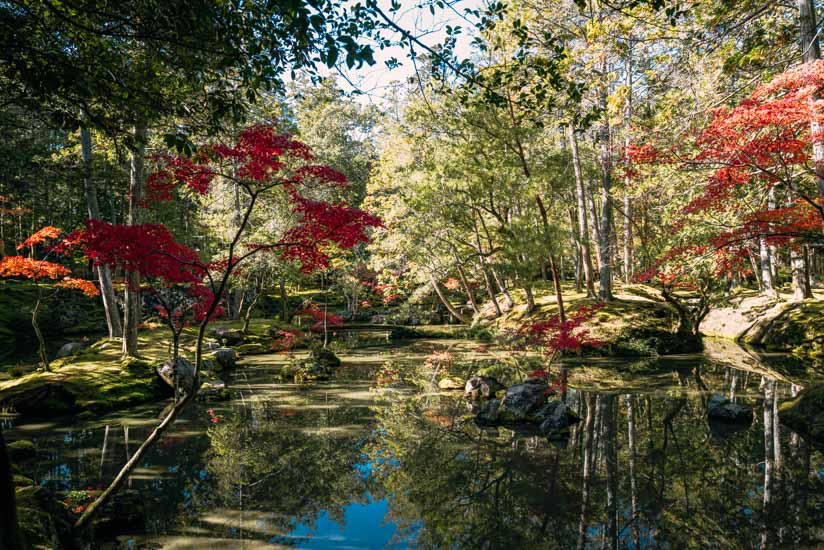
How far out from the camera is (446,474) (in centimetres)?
687

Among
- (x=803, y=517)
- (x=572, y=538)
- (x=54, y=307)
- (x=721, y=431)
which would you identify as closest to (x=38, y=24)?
(x=572, y=538)

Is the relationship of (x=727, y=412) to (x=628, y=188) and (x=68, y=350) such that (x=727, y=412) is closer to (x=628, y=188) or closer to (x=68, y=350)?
(x=628, y=188)

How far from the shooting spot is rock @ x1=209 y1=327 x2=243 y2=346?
19.6 metres

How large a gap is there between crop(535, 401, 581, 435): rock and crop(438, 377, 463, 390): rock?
3.26 m

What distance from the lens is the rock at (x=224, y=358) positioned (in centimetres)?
1542

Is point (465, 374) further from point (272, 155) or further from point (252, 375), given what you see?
point (272, 155)

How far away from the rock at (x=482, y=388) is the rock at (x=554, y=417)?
5.91 feet

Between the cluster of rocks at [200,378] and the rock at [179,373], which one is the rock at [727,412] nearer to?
the cluster of rocks at [200,378]

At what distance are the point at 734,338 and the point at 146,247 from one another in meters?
20.3

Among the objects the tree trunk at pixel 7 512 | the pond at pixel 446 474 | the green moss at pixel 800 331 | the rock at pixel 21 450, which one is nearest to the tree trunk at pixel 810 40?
the pond at pixel 446 474

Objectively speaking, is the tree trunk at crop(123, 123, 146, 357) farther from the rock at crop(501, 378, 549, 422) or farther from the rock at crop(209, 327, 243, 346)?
the rock at crop(501, 378, 549, 422)

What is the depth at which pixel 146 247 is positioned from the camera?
5.79m

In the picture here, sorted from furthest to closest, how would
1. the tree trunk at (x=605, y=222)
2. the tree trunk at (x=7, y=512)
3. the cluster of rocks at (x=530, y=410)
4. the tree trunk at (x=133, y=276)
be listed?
the tree trunk at (x=605, y=222), the tree trunk at (x=133, y=276), the cluster of rocks at (x=530, y=410), the tree trunk at (x=7, y=512)

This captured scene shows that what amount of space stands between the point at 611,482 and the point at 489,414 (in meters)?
3.23
